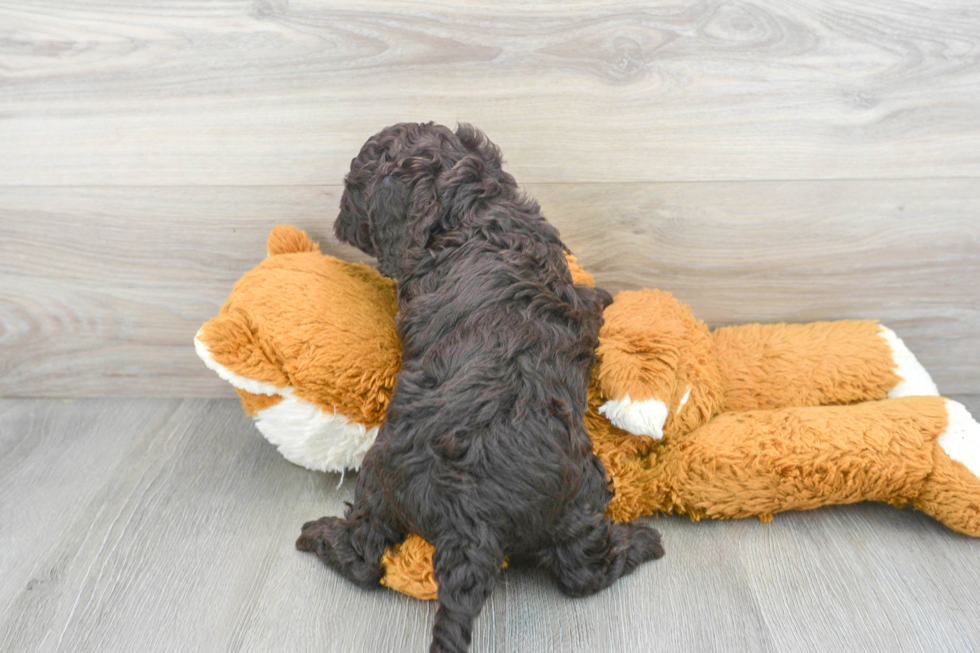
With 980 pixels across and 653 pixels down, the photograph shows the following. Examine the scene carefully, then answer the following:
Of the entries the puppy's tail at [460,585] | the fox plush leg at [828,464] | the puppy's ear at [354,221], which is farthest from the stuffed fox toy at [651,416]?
the puppy's tail at [460,585]

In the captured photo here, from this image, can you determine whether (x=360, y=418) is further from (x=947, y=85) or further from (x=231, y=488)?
(x=947, y=85)

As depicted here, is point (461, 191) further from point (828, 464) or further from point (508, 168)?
point (828, 464)

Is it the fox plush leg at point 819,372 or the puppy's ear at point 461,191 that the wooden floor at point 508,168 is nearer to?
the fox plush leg at point 819,372

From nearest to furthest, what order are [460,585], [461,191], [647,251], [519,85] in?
[460,585], [461,191], [519,85], [647,251]

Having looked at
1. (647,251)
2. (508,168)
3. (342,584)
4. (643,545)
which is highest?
(508,168)

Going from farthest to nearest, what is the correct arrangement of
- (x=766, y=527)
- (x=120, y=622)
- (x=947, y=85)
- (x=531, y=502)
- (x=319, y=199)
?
(x=319, y=199), (x=947, y=85), (x=766, y=527), (x=120, y=622), (x=531, y=502)

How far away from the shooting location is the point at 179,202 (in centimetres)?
150

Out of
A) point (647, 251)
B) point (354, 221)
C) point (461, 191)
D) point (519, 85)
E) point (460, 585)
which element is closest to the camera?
point (460, 585)

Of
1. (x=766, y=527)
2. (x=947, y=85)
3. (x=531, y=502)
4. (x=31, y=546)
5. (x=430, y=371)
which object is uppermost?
(x=947, y=85)

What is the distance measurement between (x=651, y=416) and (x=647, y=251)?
0.47 metres

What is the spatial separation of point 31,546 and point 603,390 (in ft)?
3.47

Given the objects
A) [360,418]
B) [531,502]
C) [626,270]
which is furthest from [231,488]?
[626,270]

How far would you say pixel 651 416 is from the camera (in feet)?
3.84

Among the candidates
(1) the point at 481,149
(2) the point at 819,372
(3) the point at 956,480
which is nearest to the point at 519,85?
(1) the point at 481,149
